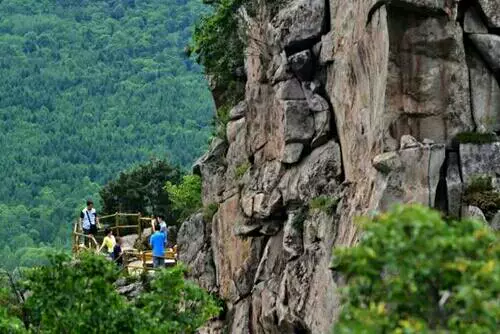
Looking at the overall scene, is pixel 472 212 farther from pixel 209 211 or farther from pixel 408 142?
pixel 209 211

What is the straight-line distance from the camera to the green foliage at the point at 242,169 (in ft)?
114

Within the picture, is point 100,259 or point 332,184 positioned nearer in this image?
point 100,259

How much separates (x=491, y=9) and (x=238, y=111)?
10.8 metres

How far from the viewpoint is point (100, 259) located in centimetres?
1977

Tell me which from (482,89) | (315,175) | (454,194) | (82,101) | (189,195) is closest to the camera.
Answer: (454,194)

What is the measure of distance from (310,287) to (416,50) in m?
6.06

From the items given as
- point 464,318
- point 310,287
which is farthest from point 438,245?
point 310,287

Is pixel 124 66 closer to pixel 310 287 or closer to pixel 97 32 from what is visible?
pixel 97 32

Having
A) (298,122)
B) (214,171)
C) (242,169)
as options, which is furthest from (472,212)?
(214,171)

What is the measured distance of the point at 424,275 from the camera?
1322 cm

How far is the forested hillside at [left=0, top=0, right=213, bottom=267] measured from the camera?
10019 cm

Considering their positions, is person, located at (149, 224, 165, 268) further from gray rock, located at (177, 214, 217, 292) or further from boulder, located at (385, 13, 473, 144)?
boulder, located at (385, 13, 473, 144)

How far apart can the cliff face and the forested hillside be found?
52.7m

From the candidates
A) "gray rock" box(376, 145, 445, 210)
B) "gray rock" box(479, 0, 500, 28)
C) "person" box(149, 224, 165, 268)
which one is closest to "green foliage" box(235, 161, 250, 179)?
"person" box(149, 224, 165, 268)
